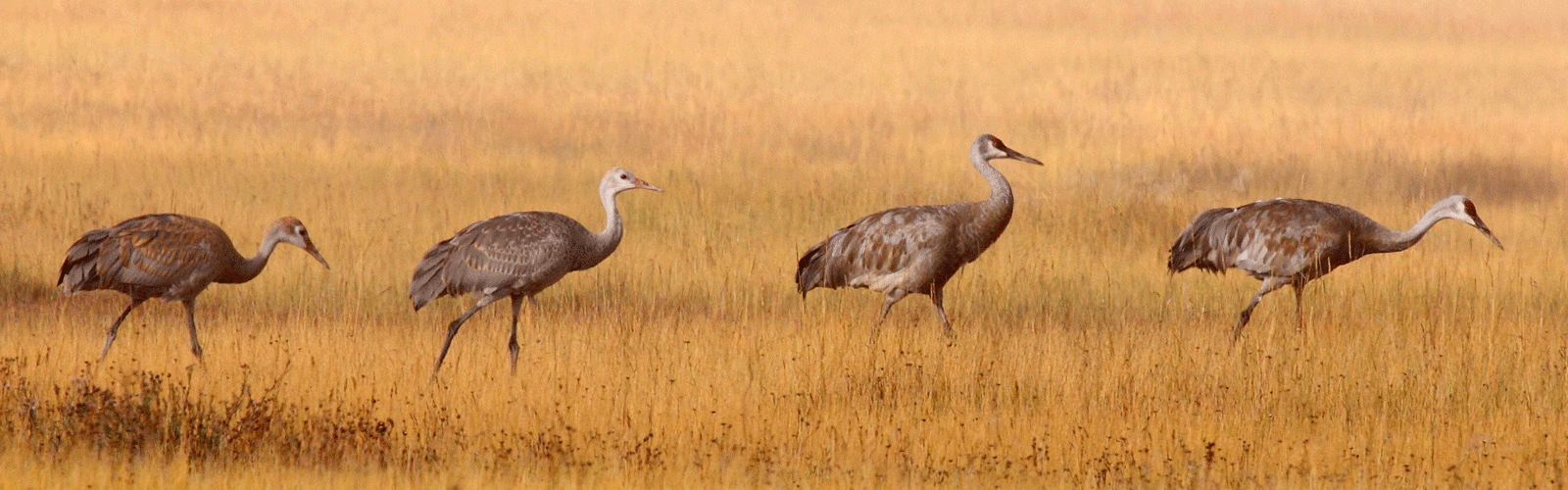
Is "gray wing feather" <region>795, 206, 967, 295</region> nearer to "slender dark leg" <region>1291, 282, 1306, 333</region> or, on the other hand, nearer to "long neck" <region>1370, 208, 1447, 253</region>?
"slender dark leg" <region>1291, 282, 1306, 333</region>

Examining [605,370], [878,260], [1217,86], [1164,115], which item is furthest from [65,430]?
[1217,86]

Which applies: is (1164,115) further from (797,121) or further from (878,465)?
(878,465)

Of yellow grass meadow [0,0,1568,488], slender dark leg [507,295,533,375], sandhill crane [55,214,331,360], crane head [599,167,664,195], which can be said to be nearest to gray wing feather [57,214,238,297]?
sandhill crane [55,214,331,360]

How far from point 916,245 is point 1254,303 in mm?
1880

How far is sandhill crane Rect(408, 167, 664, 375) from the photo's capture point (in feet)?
27.9

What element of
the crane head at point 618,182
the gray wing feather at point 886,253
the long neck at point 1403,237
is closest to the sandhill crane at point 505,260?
the crane head at point 618,182

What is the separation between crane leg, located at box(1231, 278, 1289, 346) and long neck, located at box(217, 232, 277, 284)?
4994 millimetres

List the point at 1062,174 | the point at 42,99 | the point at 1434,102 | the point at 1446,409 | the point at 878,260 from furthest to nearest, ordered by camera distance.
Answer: the point at 1434,102, the point at 42,99, the point at 1062,174, the point at 878,260, the point at 1446,409

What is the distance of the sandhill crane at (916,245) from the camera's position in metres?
9.55

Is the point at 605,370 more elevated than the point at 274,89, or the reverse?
the point at 274,89

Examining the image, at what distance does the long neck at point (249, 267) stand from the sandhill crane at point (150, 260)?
0.17 meters

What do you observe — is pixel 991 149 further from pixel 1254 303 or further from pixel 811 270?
pixel 1254 303

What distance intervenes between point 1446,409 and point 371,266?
6.52 meters

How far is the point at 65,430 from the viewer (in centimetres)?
659
